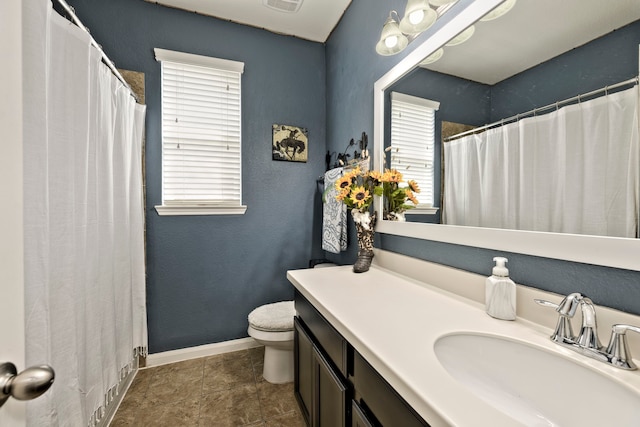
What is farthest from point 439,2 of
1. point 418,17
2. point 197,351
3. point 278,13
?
point 197,351

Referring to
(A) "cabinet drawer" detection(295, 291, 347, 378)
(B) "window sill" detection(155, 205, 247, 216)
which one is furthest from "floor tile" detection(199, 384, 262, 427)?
(B) "window sill" detection(155, 205, 247, 216)

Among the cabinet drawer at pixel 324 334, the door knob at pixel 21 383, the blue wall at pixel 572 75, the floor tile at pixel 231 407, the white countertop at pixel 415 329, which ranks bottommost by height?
the floor tile at pixel 231 407

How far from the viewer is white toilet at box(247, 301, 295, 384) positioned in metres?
1.60

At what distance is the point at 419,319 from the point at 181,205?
1792mm

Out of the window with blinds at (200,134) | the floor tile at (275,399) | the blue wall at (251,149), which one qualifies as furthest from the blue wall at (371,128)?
the floor tile at (275,399)

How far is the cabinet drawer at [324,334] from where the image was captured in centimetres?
84

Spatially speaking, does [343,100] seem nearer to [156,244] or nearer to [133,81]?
[133,81]

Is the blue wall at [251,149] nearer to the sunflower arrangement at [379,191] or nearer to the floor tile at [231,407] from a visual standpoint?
the sunflower arrangement at [379,191]

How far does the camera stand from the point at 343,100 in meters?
2.02

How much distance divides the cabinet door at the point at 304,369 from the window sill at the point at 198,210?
3.41 ft

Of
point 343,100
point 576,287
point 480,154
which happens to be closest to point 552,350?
point 576,287

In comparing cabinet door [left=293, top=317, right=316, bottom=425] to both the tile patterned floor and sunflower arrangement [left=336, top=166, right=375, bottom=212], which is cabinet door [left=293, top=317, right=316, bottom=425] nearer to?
the tile patterned floor

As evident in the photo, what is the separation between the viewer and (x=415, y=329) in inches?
29.5

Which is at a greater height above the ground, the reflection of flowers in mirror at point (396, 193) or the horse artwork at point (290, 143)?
the horse artwork at point (290, 143)
